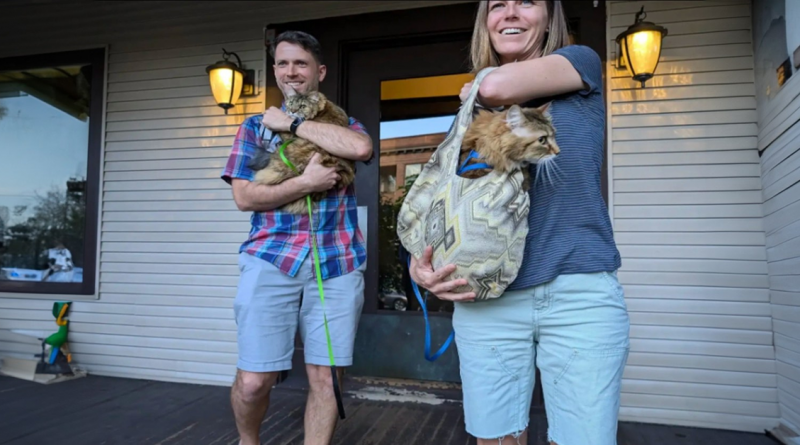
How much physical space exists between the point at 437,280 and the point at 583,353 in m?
0.34

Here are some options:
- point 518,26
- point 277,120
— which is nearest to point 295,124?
point 277,120

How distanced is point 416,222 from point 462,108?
28 cm

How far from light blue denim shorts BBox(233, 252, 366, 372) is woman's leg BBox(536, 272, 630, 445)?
91 centimetres

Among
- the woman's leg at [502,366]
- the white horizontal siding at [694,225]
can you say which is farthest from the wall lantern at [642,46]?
the woman's leg at [502,366]

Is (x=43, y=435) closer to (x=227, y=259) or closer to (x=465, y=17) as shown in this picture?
(x=227, y=259)

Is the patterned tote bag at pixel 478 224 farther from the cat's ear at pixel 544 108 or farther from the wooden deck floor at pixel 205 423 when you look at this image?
the wooden deck floor at pixel 205 423

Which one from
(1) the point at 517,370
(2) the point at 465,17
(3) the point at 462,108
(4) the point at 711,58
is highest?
(2) the point at 465,17

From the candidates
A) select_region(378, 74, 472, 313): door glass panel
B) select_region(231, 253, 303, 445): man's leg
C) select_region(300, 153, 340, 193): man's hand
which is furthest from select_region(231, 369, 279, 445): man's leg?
select_region(378, 74, 472, 313): door glass panel

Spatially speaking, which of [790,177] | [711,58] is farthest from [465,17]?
[790,177]

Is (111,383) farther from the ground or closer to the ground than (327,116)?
closer to the ground

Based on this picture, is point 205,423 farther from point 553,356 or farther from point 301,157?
point 553,356

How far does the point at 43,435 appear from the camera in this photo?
2.48m

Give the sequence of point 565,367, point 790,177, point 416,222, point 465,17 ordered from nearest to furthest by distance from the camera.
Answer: point 565,367 → point 416,222 → point 790,177 → point 465,17

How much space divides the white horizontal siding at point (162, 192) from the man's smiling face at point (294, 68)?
1546mm
